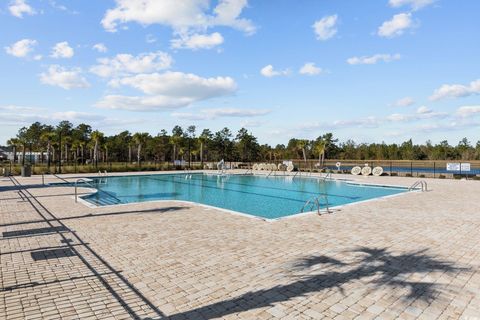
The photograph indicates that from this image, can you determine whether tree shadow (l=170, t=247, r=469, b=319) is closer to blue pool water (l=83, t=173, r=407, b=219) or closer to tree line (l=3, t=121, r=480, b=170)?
blue pool water (l=83, t=173, r=407, b=219)

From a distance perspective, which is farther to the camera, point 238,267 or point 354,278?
point 238,267

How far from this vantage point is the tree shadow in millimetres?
3967

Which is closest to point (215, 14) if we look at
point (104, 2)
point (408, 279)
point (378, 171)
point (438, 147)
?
point (104, 2)

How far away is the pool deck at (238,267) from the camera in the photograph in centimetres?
390

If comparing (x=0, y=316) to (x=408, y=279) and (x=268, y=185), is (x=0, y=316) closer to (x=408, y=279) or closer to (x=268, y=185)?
(x=408, y=279)

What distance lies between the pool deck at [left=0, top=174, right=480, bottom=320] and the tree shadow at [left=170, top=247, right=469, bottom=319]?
2cm

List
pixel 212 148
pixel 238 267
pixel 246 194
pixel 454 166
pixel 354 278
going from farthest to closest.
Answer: pixel 212 148 → pixel 454 166 → pixel 246 194 → pixel 238 267 → pixel 354 278

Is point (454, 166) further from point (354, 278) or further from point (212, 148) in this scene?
point (212, 148)

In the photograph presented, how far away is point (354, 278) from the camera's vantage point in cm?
485

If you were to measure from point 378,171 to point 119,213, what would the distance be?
22647 millimetres

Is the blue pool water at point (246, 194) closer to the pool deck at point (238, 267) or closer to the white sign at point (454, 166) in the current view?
the pool deck at point (238, 267)

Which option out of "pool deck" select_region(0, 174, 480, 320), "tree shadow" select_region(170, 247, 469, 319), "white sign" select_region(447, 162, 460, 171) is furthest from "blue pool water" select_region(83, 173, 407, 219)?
"white sign" select_region(447, 162, 460, 171)

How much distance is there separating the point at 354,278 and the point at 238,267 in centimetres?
185

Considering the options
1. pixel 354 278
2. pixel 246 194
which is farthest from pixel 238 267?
pixel 246 194
